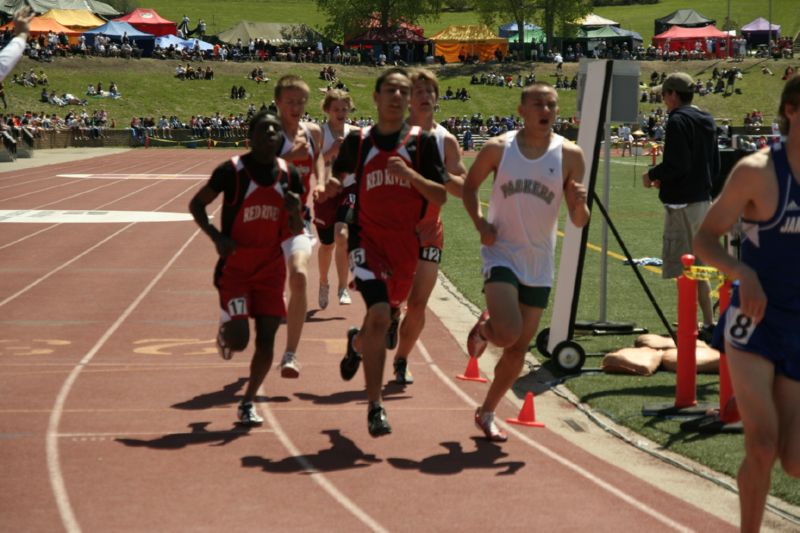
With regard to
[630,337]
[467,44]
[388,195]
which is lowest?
[630,337]

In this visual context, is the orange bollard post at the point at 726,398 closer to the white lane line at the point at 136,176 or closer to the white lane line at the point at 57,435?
the white lane line at the point at 57,435

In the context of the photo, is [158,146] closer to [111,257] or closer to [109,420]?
[111,257]

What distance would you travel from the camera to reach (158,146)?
61.7m

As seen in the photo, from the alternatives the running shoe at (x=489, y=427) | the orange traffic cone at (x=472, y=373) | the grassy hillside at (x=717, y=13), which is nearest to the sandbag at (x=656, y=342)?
the orange traffic cone at (x=472, y=373)

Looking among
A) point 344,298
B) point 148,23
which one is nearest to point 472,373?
point 344,298

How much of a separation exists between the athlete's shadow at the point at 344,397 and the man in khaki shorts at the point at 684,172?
2805 mm

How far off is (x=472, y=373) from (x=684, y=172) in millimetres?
2436

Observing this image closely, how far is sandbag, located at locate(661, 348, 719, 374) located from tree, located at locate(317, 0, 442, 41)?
9129 centimetres

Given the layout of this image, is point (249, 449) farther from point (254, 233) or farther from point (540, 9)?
point (540, 9)

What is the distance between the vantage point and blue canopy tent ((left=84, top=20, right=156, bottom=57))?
7738 cm

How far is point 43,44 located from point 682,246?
70627 mm

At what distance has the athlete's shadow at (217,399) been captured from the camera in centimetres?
827

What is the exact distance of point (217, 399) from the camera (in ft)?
27.9

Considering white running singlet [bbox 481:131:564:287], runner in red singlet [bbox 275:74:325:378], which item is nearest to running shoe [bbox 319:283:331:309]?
runner in red singlet [bbox 275:74:325:378]
